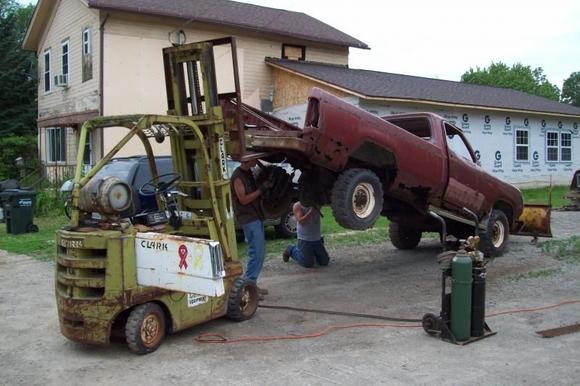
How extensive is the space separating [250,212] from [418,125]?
3354mm

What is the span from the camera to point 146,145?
7.05m

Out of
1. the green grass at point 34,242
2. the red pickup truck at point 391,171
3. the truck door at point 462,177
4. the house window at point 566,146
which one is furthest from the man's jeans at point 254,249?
the house window at point 566,146

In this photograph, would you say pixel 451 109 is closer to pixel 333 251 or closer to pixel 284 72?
pixel 284 72

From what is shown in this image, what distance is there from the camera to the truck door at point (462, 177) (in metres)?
9.15

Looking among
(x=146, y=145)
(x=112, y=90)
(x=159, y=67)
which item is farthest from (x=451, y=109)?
(x=146, y=145)

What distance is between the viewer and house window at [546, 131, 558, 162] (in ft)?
89.2

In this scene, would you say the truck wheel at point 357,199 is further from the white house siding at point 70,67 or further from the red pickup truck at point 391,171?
the white house siding at point 70,67

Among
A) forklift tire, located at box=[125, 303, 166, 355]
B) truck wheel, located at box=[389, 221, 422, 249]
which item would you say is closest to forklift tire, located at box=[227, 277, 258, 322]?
forklift tire, located at box=[125, 303, 166, 355]

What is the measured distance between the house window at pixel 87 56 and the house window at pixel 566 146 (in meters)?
20.6

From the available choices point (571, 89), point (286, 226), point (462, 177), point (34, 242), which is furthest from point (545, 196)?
point (571, 89)

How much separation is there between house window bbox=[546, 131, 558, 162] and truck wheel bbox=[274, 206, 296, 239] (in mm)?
18377

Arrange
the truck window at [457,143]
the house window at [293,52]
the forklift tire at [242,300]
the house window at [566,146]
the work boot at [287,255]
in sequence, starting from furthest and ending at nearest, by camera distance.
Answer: the house window at [566,146]
the house window at [293,52]
the work boot at [287,255]
the truck window at [457,143]
the forklift tire at [242,300]

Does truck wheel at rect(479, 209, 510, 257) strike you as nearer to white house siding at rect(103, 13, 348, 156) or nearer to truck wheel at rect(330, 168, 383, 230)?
truck wheel at rect(330, 168, 383, 230)

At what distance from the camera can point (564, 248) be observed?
1159 centimetres
